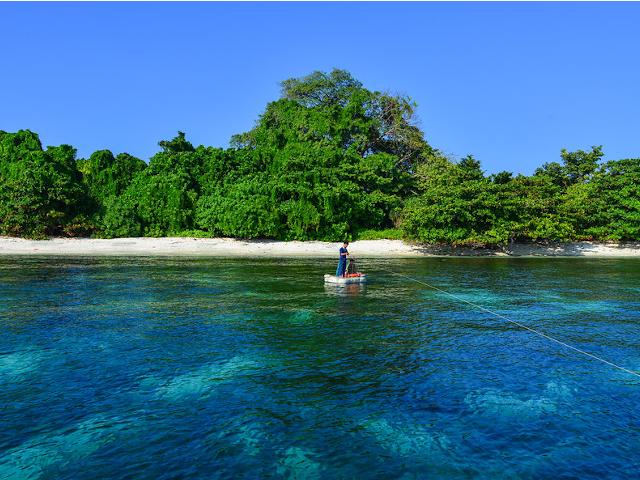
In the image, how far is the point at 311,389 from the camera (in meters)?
Answer: 12.2

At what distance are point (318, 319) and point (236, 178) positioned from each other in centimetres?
4959

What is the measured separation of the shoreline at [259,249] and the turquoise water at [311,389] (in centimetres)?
3143

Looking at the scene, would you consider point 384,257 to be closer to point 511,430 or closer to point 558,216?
point 558,216

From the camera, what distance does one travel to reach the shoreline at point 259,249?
185ft

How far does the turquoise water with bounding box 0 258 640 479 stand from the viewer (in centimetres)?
877

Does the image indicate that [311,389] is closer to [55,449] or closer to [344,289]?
[55,449]

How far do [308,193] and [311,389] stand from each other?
4845 centimetres

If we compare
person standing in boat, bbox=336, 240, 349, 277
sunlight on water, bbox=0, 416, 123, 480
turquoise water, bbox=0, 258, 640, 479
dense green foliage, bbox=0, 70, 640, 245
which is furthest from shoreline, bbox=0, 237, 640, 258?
sunlight on water, bbox=0, 416, 123, 480

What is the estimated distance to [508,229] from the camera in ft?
188

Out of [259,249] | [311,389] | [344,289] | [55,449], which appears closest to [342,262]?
[344,289]

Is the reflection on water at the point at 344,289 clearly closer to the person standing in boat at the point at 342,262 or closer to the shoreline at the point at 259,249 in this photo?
the person standing in boat at the point at 342,262

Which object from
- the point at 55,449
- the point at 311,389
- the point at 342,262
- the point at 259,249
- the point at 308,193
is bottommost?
the point at 55,449

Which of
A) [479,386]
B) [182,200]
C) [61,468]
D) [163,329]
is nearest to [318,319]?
[163,329]

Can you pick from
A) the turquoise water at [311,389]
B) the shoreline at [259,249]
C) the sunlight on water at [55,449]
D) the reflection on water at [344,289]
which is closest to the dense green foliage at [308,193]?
the shoreline at [259,249]
